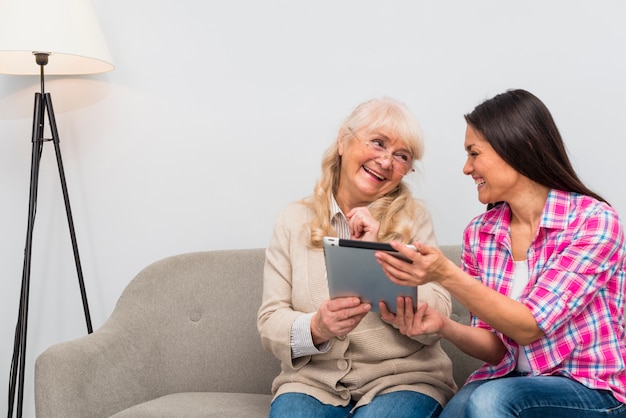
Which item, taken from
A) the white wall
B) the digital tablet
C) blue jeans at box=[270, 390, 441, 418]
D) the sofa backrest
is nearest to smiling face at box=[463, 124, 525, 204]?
the digital tablet

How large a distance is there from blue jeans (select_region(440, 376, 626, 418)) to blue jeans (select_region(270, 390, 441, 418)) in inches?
7.0

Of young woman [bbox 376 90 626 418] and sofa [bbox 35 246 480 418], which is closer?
young woman [bbox 376 90 626 418]

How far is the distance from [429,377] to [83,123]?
67.0 inches

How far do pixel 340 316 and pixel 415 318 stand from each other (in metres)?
0.17

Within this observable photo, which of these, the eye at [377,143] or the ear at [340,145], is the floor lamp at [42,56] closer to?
the ear at [340,145]

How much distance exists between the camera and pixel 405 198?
2.05 meters

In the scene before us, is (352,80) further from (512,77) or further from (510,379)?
(510,379)

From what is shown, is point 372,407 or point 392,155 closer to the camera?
point 372,407

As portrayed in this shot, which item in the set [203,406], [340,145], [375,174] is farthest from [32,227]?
[375,174]

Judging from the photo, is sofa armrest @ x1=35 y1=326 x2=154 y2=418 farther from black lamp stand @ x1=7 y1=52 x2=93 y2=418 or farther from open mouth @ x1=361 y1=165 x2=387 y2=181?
open mouth @ x1=361 y1=165 x2=387 y2=181

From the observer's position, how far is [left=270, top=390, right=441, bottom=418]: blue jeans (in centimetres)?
181

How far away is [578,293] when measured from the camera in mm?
1642

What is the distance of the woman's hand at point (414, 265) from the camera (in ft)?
5.08

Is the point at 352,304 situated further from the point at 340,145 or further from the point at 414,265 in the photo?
the point at 340,145
